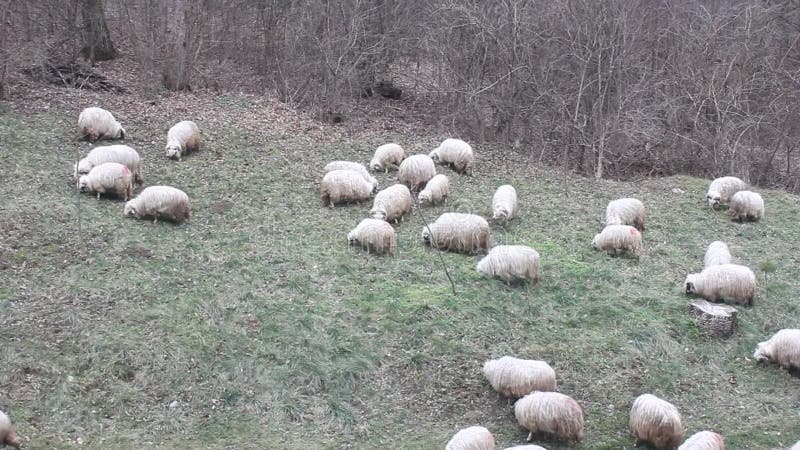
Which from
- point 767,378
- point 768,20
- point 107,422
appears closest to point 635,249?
point 767,378

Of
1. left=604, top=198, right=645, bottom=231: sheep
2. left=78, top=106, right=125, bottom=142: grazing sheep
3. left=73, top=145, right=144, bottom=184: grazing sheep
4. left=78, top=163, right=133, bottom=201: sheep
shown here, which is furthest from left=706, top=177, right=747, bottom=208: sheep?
left=78, top=106, right=125, bottom=142: grazing sheep

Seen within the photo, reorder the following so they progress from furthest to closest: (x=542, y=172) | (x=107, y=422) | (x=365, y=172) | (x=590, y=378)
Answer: (x=542, y=172), (x=365, y=172), (x=590, y=378), (x=107, y=422)

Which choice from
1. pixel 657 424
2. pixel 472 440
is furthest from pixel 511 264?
pixel 472 440

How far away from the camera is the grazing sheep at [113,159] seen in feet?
42.3

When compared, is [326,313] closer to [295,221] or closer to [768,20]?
[295,221]

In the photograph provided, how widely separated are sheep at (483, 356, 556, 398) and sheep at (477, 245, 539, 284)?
2.28m

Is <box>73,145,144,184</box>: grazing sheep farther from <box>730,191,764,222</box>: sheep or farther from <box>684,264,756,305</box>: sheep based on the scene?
<box>730,191,764,222</box>: sheep

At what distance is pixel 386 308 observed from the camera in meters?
10.3

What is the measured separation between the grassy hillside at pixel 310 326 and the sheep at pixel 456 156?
2.16 meters

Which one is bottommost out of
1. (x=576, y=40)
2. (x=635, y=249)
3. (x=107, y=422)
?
(x=107, y=422)

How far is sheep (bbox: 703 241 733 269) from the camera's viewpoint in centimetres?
1206

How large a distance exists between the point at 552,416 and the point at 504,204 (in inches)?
235

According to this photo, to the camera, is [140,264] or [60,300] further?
[140,264]

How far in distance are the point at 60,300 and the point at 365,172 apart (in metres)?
6.38
